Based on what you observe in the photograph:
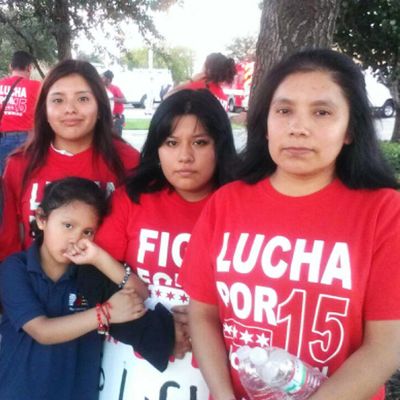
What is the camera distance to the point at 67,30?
6.27 m

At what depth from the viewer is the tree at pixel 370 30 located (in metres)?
6.24

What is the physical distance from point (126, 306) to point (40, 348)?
396 millimetres

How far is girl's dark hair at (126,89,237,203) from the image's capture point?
1896 mm

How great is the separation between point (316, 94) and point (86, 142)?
1.22 m

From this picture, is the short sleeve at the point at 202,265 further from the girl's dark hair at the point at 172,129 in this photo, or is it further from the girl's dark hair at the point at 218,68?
the girl's dark hair at the point at 218,68

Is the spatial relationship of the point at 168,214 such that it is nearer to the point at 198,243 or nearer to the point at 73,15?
the point at 198,243

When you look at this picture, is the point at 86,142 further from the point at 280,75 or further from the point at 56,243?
the point at 280,75

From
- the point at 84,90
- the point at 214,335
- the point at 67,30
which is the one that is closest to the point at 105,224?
the point at 214,335

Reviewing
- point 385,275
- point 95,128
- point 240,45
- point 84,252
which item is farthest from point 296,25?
point 240,45

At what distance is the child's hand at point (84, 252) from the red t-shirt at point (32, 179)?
0.40m

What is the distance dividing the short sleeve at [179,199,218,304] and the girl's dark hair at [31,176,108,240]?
453 millimetres

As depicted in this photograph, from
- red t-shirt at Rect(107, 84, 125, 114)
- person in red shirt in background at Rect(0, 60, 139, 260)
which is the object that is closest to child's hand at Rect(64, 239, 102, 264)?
person in red shirt in background at Rect(0, 60, 139, 260)

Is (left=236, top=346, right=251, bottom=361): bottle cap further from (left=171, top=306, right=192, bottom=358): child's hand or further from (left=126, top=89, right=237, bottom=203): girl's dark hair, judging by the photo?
(left=126, top=89, right=237, bottom=203): girl's dark hair

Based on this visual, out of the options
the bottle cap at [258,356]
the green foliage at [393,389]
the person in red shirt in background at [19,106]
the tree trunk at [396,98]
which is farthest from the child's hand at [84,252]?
the tree trunk at [396,98]
